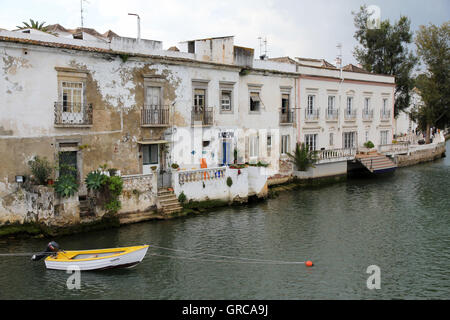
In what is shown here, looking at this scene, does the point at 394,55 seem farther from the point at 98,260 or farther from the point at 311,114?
the point at 98,260

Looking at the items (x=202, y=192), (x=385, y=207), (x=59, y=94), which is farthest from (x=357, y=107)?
(x=59, y=94)

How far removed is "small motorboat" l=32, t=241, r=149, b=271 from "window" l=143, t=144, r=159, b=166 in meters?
9.55

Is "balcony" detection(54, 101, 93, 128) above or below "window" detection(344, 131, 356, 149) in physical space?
above

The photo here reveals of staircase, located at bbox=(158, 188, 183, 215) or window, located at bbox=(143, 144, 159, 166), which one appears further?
window, located at bbox=(143, 144, 159, 166)

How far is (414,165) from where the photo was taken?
48.9 meters

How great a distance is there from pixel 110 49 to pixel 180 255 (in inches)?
462

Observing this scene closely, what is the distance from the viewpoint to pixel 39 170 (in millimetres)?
20641

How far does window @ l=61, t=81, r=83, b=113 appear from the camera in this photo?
72.7ft

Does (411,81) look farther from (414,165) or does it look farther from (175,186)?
(175,186)

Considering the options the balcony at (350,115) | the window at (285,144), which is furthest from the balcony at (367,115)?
the window at (285,144)

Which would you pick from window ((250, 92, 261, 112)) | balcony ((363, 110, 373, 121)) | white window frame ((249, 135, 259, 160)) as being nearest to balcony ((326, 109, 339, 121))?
balcony ((363, 110, 373, 121))

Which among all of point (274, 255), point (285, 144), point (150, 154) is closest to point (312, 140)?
point (285, 144)

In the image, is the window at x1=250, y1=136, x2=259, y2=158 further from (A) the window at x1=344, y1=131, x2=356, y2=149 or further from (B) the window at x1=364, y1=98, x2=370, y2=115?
(B) the window at x1=364, y1=98, x2=370, y2=115
